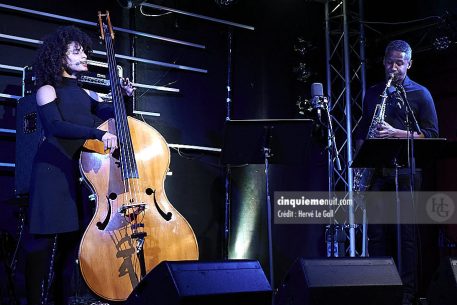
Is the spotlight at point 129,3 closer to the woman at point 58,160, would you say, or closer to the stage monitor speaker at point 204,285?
the woman at point 58,160

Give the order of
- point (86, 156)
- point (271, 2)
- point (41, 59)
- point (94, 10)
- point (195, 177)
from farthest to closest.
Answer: point (271, 2)
point (195, 177)
point (94, 10)
point (41, 59)
point (86, 156)

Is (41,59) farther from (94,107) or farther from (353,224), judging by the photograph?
(353,224)

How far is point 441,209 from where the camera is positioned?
21.6ft

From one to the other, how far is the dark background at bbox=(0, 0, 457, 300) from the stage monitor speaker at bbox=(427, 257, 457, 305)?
6.73 ft

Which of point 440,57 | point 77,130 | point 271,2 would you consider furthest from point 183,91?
point 440,57

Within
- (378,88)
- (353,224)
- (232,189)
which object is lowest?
(353,224)

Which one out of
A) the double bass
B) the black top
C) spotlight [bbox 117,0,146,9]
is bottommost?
the double bass

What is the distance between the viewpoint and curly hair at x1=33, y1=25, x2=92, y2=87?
3691mm

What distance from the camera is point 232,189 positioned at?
19.4ft

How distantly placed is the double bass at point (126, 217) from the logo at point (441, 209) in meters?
3.94

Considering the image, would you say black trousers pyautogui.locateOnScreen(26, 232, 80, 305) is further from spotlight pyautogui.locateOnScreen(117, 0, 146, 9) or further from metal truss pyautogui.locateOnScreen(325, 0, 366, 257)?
metal truss pyautogui.locateOnScreen(325, 0, 366, 257)

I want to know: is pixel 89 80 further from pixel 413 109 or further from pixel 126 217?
pixel 413 109

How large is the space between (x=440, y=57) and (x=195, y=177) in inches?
120

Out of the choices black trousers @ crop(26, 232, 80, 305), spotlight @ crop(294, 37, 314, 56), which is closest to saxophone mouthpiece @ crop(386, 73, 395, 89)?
spotlight @ crop(294, 37, 314, 56)
